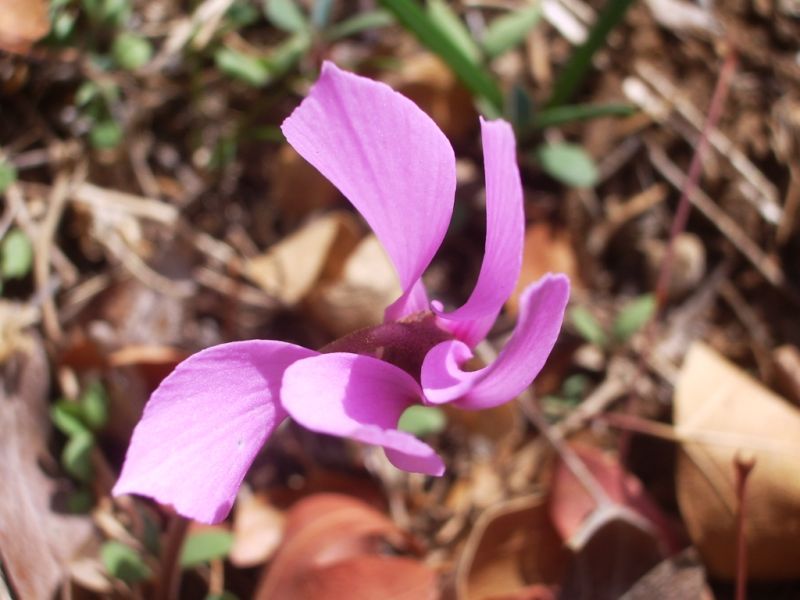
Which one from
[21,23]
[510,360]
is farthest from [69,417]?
[510,360]

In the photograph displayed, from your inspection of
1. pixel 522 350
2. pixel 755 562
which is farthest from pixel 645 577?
pixel 522 350

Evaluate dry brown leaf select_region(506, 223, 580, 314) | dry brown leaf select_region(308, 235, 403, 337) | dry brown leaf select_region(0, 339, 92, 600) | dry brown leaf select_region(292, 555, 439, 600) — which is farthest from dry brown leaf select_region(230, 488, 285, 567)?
dry brown leaf select_region(506, 223, 580, 314)

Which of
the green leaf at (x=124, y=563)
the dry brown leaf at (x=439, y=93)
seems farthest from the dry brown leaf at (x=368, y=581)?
the dry brown leaf at (x=439, y=93)

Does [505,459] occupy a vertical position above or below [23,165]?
below

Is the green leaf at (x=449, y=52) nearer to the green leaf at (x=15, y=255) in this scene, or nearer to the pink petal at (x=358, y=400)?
the green leaf at (x=15, y=255)

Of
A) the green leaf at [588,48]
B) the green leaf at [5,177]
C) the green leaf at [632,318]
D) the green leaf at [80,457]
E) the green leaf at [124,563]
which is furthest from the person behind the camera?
the green leaf at [632,318]

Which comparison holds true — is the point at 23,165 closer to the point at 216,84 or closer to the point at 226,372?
the point at 216,84

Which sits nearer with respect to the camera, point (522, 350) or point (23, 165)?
point (522, 350)
